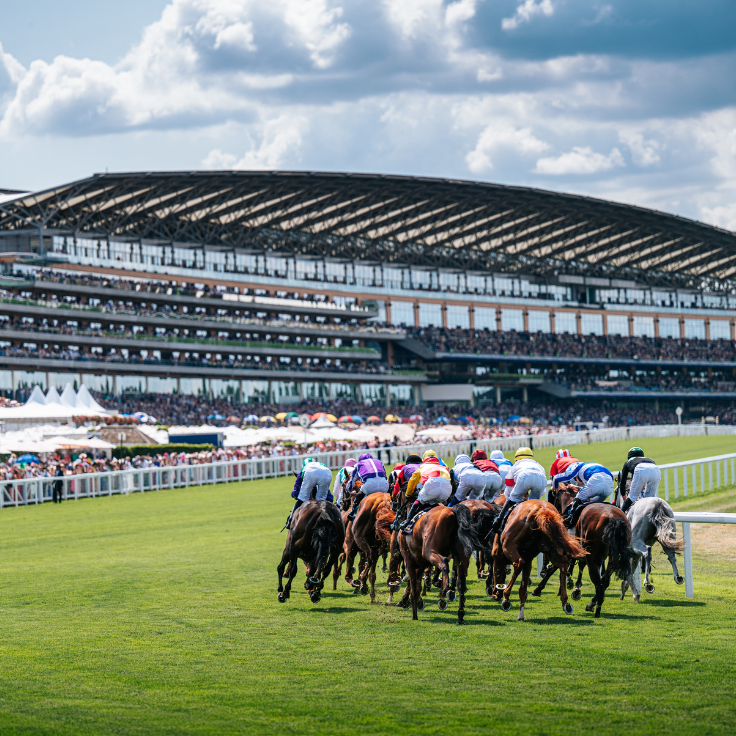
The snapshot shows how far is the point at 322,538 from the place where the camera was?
10828mm

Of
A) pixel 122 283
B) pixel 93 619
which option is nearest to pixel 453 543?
pixel 93 619

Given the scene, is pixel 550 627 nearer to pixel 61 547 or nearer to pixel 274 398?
pixel 61 547

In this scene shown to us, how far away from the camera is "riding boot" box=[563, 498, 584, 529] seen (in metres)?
10.9

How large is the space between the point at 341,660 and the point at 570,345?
71.9m

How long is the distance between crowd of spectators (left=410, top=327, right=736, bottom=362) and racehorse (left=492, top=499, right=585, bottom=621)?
6235cm

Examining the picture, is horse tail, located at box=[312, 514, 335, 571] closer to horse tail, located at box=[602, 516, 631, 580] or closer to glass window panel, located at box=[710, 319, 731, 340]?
horse tail, located at box=[602, 516, 631, 580]

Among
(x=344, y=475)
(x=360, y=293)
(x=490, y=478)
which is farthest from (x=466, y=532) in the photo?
(x=360, y=293)

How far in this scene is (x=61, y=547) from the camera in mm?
17891

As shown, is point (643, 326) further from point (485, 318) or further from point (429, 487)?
point (429, 487)

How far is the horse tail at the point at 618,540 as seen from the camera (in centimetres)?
1015

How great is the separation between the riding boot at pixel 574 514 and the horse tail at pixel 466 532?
60.2 inches

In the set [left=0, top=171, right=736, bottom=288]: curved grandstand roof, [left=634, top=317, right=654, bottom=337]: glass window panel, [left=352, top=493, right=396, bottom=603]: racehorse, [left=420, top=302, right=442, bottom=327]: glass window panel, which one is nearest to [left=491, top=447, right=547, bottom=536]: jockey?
[left=352, top=493, right=396, bottom=603]: racehorse

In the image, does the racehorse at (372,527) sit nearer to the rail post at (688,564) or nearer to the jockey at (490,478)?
the jockey at (490,478)

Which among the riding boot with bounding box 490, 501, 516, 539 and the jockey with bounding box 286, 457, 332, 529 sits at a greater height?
the jockey with bounding box 286, 457, 332, 529
